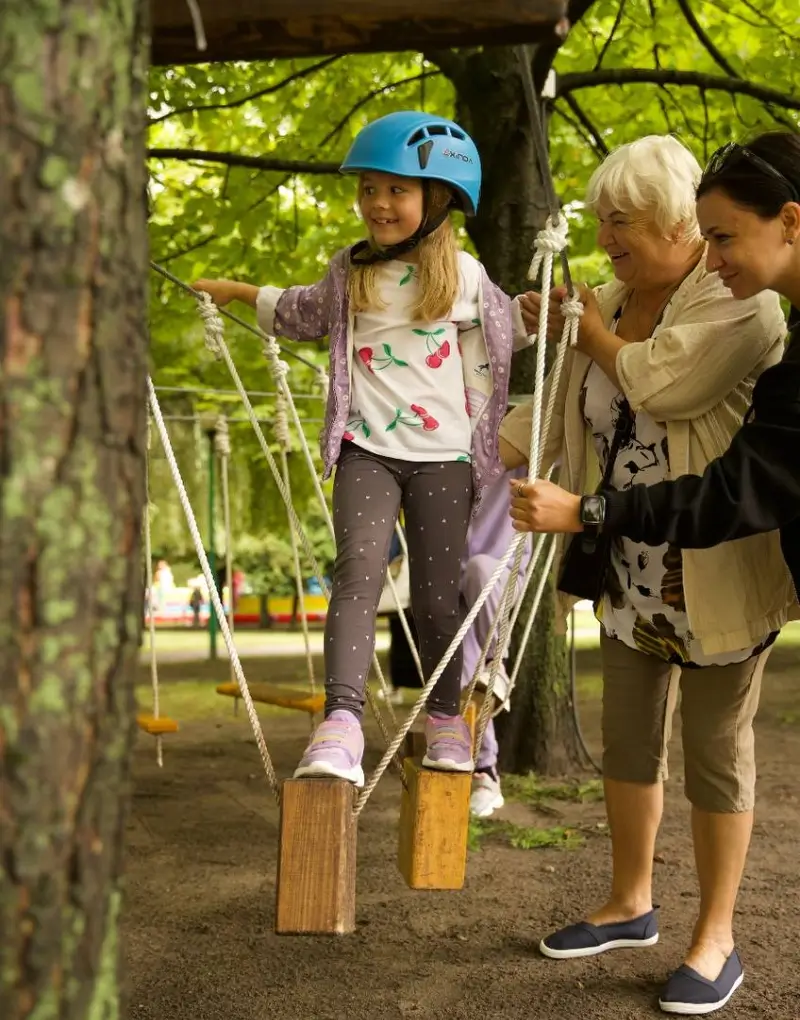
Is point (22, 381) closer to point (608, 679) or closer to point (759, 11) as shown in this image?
point (608, 679)

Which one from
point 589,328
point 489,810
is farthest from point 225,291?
point 489,810

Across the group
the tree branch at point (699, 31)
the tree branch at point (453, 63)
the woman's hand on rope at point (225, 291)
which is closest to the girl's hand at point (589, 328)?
the woman's hand on rope at point (225, 291)

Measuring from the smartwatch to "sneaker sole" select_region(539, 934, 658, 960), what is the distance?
1.13 metres

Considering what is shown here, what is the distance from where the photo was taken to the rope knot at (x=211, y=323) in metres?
3.01

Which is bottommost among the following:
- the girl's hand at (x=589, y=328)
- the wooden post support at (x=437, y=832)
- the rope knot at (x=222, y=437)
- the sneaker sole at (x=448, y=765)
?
the wooden post support at (x=437, y=832)

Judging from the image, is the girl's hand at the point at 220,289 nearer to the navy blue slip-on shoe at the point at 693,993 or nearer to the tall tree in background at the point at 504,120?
the navy blue slip-on shoe at the point at 693,993

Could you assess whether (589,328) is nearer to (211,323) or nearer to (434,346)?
(434,346)

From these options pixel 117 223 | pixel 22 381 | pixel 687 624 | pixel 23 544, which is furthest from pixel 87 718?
pixel 687 624

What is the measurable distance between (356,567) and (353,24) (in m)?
1.22

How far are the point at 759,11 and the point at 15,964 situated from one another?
250 inches

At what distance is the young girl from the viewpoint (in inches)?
111

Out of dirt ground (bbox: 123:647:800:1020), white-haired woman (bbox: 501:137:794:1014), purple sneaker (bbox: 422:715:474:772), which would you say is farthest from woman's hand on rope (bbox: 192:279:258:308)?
dirt ground (bbox: 123:647:800:1020)

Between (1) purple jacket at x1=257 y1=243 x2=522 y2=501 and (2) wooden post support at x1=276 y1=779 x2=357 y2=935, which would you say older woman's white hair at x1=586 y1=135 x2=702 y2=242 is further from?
(2) wooden post support at x1=276 y1=779 x2=357 y2=935

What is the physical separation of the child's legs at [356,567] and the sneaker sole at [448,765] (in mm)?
188
